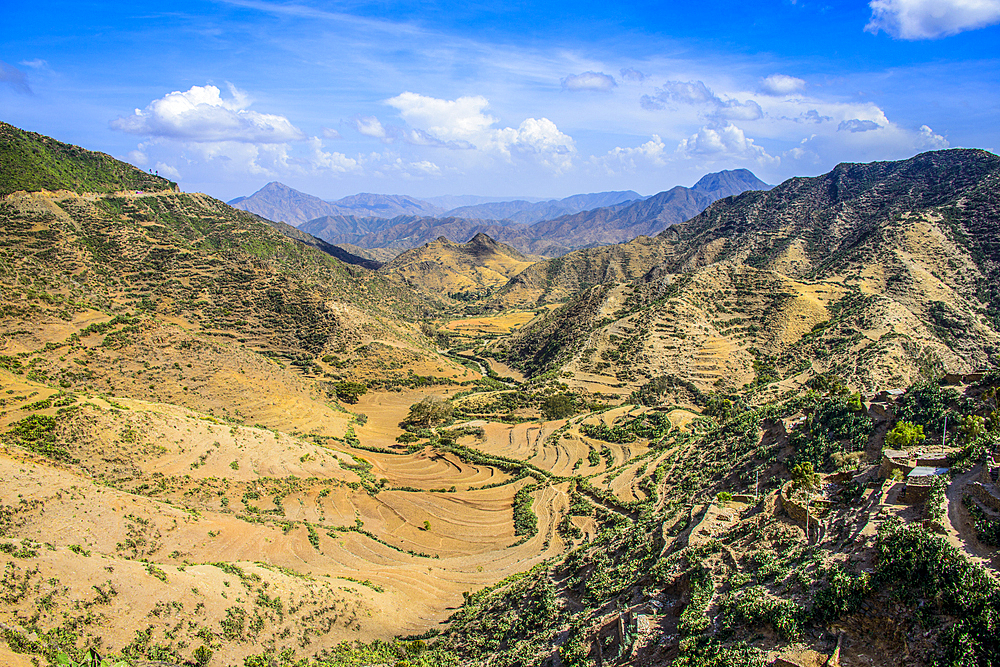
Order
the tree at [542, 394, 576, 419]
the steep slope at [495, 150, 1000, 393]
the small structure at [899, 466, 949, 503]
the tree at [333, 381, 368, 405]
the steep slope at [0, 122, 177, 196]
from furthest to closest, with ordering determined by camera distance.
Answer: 1. the steep slope at [0, 122, 177, 196]
2. the tree at [333, 381, 368, 405]
3. the tree at [542, 394, 576, 419]
4. the steep slope at [495, 150, 1000, 393]
5. the small structure at [899, 466, 949, 503]

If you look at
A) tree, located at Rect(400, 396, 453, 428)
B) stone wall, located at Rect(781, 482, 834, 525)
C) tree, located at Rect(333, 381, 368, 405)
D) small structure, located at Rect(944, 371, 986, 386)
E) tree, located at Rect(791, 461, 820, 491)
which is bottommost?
tree, located at Rect(400, 396, 453, 428)

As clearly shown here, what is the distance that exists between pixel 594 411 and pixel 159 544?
49.4 metres

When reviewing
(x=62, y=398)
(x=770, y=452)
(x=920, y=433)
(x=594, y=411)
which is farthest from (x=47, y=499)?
(x=594, y=411)

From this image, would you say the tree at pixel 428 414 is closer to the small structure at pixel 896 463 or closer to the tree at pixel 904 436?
the tree at pixel 904 436

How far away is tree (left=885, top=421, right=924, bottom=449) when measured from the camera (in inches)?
969

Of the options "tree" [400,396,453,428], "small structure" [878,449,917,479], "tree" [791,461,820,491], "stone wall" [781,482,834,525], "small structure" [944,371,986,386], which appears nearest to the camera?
"small structure" [878,449,917,479]

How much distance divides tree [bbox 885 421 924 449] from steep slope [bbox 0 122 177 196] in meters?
105

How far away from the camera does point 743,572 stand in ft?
68.9

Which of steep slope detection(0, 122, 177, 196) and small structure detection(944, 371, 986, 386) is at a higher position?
steep slope detection(0, 122, 177, 196)

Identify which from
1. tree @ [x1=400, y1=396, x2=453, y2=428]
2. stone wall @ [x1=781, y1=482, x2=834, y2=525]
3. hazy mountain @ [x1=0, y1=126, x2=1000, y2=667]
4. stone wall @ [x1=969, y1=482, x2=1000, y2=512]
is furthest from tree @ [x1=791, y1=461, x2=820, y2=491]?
tree @ [x1=400, y1=396, x2=453, y2=428]

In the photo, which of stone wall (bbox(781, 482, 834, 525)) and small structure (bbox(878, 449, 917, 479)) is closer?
small structure (bbox(878, 449, 917, 479))

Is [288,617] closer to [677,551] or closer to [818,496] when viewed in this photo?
[677,551]

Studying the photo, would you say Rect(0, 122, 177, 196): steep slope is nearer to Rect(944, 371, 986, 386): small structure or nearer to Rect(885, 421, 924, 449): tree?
Rect(885, 421, 924, 449): tree

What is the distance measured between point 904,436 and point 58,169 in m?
119
